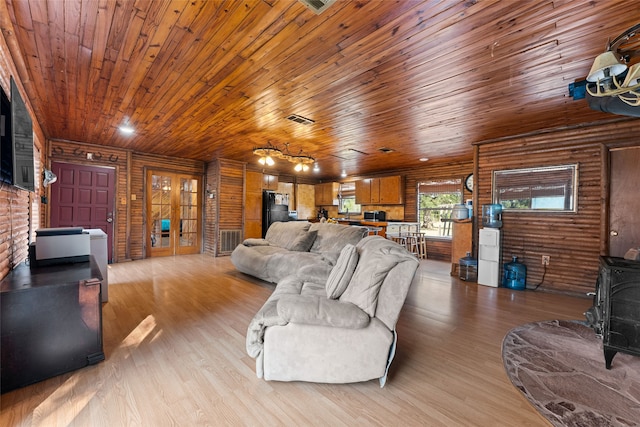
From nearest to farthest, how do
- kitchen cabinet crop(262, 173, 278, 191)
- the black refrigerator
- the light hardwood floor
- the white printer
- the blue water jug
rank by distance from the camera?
the light hardwood floor
the white printer
the blue water jug
the black refrigerator
kitchen cabinet crop(262, 173, 278, 191)

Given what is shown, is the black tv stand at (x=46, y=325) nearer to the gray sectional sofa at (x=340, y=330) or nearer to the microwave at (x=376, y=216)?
the gray sectional sofa at (x=340, y=330)

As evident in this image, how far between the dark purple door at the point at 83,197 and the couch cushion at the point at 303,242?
4410 mm

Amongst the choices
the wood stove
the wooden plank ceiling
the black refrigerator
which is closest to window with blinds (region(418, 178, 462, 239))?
the wooden plank ceiling

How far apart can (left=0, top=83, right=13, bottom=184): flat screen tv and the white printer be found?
0.68m

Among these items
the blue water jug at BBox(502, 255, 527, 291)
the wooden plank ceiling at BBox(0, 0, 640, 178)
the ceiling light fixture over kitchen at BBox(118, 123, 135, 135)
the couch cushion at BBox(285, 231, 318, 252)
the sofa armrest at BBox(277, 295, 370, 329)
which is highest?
the wooden plank ceiling at BBox(0, 0, 640, 178)

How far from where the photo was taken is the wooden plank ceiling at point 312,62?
180 centimetres

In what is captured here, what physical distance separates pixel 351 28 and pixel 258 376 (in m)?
2.61

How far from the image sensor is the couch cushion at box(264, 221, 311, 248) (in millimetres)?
4742

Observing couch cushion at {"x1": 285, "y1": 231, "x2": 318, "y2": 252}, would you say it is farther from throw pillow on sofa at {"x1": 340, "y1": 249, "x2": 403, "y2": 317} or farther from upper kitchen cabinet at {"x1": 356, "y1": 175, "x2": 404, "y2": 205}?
upper kitchen cabinet at {"x1": 356, "y1": 175, "x2": 404, "y2": 205}

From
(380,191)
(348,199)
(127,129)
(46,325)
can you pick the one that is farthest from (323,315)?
(348,199)

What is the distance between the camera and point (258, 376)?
1876 mm

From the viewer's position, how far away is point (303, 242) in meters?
4.35

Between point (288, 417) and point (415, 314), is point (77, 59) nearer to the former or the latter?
point (288, 417)

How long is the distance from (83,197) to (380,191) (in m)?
7.26
